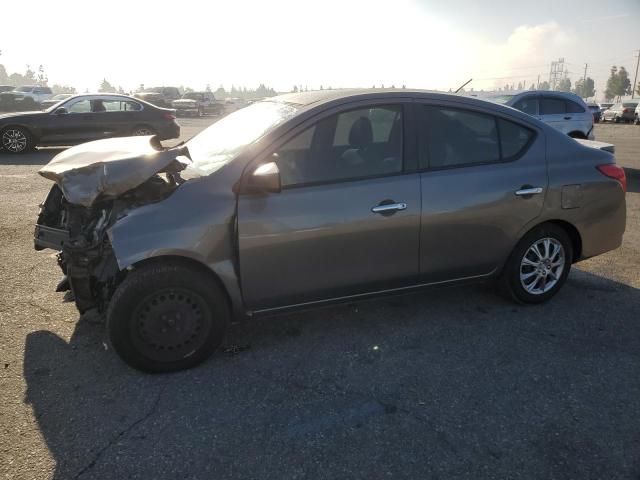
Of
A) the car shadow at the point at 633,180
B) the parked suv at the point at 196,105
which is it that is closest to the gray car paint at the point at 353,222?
the car shadow at the point at 633,180

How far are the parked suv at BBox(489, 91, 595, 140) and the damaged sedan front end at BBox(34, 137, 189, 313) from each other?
8420 millimetres

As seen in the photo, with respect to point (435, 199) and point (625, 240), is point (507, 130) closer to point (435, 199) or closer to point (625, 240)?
point (435, 199)

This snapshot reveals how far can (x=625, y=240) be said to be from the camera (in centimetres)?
593

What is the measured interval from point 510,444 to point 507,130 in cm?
236

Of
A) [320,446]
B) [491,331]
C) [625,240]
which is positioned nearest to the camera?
[320,446]

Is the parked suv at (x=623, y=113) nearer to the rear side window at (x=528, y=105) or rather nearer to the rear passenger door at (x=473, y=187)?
the rear side window at (x=528, y=105)

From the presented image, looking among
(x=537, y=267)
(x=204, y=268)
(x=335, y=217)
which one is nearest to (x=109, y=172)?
(x=204, y=268)

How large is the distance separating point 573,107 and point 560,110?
34 centimetres

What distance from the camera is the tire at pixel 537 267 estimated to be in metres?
3.90

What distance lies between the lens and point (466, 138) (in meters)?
3.65

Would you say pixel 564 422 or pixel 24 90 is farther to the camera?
pixel 24 90

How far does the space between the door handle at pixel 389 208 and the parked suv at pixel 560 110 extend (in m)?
7.54

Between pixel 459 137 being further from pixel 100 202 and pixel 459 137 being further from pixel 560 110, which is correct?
pixel 560 110

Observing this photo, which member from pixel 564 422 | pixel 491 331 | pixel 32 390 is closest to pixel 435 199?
pixel 491 331
